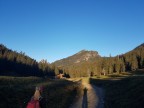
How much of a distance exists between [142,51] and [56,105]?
162 metres

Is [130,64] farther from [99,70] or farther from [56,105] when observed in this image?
[56,105]

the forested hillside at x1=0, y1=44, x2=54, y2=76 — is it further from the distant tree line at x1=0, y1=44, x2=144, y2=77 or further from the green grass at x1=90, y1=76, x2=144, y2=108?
the green grass at x1=90, y1=76, x2=144, y2=108

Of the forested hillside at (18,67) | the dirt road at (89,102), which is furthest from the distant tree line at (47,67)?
the dirt road at (89,102)

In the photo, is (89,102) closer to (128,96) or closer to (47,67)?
(128,96)

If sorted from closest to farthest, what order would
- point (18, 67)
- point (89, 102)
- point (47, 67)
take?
point (89, 102) < point (18, 67) < point (47, 67)

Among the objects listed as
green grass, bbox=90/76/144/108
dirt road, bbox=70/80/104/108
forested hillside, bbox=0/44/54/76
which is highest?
forested hillside, bbox=0/44/54/76

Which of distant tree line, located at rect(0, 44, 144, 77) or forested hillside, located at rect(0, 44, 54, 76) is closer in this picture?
forested hillside, located at rect(0, 44, 54, 76)

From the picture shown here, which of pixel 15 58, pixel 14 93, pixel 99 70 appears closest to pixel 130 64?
pixel 99 70

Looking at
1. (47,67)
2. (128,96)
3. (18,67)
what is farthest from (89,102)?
(47,67)

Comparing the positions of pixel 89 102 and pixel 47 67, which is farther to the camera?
pixel 47 67

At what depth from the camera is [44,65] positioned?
198m

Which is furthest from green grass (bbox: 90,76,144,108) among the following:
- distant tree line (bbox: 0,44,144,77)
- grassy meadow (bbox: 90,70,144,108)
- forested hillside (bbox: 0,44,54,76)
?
distant tree line (bbox: 0,44,144,77)

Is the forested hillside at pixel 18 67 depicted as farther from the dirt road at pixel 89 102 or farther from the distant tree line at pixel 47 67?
the dirt road at pixel 89 102

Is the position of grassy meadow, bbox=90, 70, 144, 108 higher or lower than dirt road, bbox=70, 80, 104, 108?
higher
